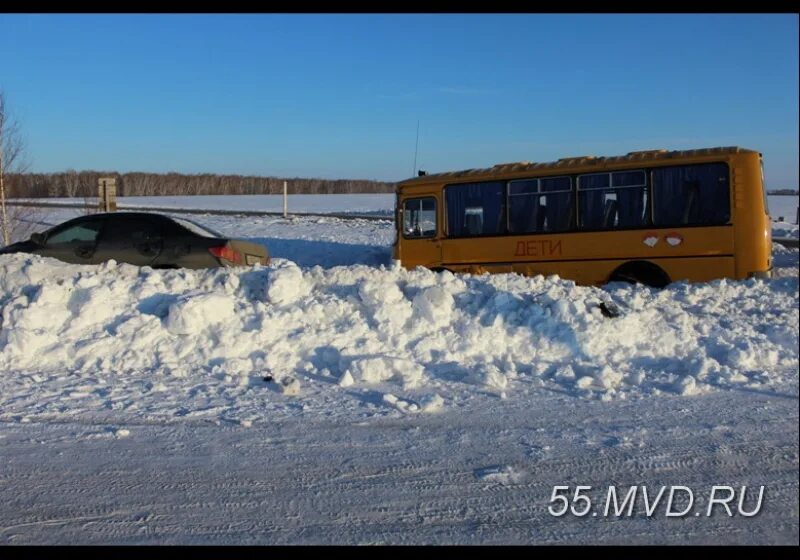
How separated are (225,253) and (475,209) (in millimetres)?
5054

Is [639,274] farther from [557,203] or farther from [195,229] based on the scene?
[195,229]

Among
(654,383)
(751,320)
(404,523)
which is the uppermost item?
(751,320)

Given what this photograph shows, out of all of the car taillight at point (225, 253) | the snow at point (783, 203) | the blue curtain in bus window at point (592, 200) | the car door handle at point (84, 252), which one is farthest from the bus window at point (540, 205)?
the car door handle at point (84, 252)

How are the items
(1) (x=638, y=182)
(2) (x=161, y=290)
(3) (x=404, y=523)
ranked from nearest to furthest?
1. (3) (x=404, y=523)
2. (2) (x=161, y=290)
3. (1) (x=638, y=182)

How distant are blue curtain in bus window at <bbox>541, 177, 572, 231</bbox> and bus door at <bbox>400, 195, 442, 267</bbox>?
2.30 m

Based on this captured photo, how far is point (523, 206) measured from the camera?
515 inches

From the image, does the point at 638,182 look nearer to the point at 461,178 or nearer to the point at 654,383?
the point at 461,178

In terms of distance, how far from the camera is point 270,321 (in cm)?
789

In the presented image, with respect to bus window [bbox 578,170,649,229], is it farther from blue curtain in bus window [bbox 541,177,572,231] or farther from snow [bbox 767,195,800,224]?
snow [bbox 767,195,800,224]

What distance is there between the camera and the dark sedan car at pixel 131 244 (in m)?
11.0

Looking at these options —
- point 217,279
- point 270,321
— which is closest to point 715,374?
point 270,321

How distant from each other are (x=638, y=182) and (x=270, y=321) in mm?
7035

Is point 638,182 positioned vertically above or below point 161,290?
above

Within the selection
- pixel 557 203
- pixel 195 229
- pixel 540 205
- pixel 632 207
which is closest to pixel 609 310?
pixel 632 207
